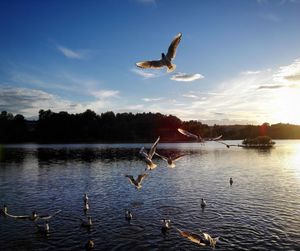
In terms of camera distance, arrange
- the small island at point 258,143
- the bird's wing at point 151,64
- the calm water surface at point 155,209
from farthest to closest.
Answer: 1. the small island at point 258,143
2. the calm water surface at point 155,209
3. the bird's wing at point 151,64

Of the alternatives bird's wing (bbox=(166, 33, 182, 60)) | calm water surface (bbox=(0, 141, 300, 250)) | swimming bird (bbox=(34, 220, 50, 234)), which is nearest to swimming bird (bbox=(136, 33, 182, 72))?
bird's wing (bbox=(166, 33, 182, 60))

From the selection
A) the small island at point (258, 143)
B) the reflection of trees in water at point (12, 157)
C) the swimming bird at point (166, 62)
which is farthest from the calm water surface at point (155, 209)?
the small island at point (258, 143)

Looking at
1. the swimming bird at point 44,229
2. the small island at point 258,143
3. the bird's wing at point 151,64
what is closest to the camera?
the bird's wing at point 151,64

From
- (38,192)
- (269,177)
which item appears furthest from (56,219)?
(269,177)

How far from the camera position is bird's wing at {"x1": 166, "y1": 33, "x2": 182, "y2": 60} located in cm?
1253

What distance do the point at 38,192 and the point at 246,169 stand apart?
47.7 metres

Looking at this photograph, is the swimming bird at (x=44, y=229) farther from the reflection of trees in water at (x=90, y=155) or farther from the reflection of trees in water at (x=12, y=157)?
the reflection of trees in water at (x=12, y=157)

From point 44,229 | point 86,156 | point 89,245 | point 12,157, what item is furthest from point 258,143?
point 89,245

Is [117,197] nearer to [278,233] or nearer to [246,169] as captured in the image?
[278,233]

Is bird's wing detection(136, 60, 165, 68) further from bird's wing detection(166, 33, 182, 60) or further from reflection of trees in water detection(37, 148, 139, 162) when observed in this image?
reflection of trees in water detection(37, 148, 139, 162)

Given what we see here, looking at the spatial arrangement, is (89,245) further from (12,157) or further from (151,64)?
(12,157)

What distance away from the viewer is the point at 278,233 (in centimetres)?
3061

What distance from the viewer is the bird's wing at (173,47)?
12.5 m

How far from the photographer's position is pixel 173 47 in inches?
505
